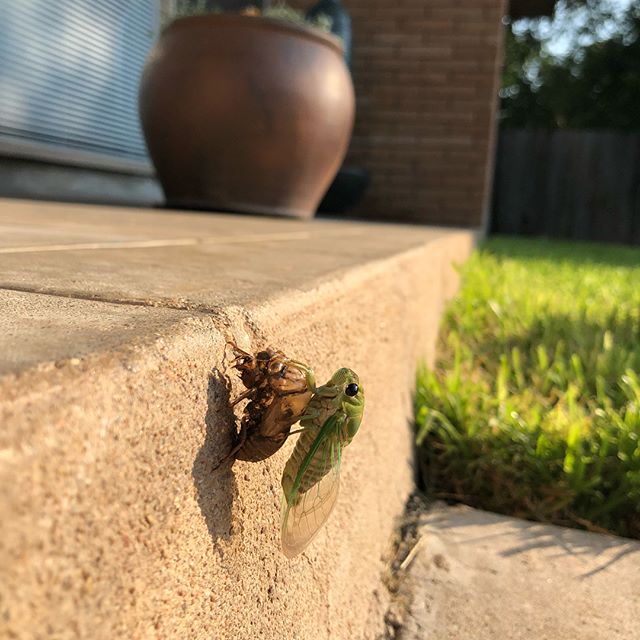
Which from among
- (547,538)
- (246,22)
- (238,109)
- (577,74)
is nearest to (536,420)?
(547,538)

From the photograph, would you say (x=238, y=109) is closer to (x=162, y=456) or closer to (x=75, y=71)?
(x=75, y=71)

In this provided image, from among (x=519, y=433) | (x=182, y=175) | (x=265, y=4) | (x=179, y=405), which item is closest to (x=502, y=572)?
(x=519, y=433)

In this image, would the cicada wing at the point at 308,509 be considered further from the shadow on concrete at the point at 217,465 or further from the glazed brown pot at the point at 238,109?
the glazed brown pot at the point at 238,109

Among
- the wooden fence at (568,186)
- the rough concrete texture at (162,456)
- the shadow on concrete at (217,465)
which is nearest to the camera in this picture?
the rough concrete texture at (162,456)

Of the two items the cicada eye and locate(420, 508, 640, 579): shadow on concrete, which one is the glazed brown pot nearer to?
locate(420, 508, 640, 579): shadow on concrete

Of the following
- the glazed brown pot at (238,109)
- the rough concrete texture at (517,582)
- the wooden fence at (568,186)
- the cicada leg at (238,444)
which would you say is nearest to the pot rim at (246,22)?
the glazed brown pot at (238,109)

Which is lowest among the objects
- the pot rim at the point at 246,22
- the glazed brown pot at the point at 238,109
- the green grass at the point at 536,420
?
the green grass at the point at 536,420

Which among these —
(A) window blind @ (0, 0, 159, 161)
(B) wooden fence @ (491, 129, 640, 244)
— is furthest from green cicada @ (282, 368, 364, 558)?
(B) wooden fence @ (491, 129, 640, 244)

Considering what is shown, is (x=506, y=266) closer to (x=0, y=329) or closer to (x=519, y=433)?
(x=519, y=433)
